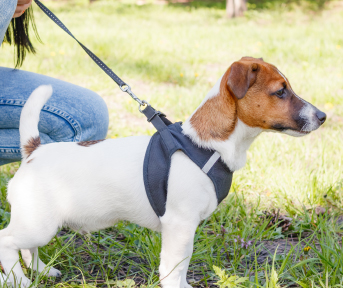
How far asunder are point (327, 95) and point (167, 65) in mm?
2428

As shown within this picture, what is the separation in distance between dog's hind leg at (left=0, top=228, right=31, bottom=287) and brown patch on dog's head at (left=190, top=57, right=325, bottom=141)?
110cm

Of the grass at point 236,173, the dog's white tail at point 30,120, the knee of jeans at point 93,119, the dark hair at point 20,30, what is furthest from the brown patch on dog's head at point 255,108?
the dark hair at point 20,30

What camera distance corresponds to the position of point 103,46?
632cm

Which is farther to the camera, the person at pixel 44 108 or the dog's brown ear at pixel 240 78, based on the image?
the person at pixel 44 108

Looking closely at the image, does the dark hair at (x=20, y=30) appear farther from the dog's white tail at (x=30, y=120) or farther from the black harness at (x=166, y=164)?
the black harness at (x=166, y=164)

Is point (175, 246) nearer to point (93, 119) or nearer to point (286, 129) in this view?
point (286, 129)

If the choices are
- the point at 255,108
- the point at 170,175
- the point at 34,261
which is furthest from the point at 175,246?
the point at 34,261

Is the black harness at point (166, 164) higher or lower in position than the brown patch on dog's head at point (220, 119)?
lower

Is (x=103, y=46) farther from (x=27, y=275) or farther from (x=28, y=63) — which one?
(x=27, y=275)

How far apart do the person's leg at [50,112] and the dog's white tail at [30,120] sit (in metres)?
0.49

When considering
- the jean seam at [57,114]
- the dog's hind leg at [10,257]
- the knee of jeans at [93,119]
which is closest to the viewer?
the dog's hind leg at [10,257]

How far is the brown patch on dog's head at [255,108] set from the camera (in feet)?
6.03

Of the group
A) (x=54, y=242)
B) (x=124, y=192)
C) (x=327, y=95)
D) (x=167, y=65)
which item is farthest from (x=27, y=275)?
(x=167, y=65)

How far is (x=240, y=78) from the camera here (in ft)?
5.86
